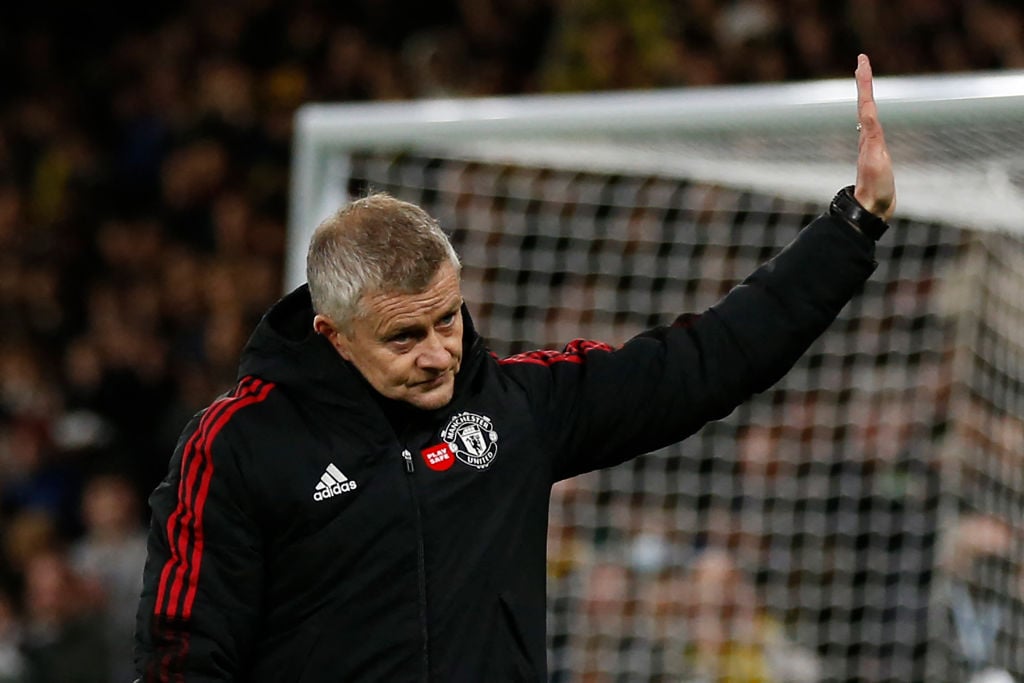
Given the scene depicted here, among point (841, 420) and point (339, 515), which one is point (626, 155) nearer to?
point (841, 420)

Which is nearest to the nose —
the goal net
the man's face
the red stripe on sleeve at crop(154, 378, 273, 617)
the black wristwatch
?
the man's face

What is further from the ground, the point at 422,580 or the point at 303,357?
the point at 303,357

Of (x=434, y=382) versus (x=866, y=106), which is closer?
(x=434, y=382)

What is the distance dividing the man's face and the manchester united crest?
0.19 ft

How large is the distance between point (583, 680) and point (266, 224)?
3.90m

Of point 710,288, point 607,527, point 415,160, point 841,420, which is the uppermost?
point 415,160

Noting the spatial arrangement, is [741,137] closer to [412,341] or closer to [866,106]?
[866,106]

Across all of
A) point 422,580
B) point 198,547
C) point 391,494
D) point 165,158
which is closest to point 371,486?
point 391,494

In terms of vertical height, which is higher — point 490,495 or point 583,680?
point 490,495

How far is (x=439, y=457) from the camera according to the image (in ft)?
8.07

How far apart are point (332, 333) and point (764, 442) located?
272cm

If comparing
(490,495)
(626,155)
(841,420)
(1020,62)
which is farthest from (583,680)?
(1020,62)

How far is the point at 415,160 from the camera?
4730 mm

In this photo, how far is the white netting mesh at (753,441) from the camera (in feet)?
15.4
